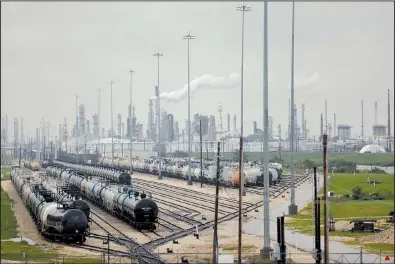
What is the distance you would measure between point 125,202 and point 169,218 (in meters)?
7.85

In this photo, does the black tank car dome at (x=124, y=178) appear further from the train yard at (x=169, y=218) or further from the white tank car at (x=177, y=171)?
the white tank car at (x=177, y=171)

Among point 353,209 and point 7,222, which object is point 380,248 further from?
point 7,222

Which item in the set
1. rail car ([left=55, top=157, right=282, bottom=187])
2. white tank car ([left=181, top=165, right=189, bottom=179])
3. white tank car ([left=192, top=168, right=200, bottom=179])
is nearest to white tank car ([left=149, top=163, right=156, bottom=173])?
rail car ([left=55, top=157, right=282, bottom=187])

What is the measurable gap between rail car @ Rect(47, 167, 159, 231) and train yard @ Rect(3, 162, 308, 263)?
70 cm

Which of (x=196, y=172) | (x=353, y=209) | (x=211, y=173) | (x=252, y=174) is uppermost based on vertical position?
(x=252, y=174)

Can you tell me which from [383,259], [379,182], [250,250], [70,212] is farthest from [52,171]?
[383,259]

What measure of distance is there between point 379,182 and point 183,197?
27945mm

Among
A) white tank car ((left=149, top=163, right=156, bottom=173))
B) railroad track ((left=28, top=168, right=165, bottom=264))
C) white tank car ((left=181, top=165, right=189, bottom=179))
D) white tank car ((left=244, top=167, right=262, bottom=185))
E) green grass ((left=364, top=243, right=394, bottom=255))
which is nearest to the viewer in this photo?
railroad track ((left=28, top=168, right=165, bottom=264))

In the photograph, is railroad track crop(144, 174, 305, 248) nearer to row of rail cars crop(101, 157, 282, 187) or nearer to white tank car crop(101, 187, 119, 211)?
white tank car crop(101, 187, 119, 211)

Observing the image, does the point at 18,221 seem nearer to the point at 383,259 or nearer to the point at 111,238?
the point at 111,238

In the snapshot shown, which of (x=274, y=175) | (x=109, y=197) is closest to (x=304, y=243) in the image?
(x=109, y=197)

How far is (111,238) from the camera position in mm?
42375

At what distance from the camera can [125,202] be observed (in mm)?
48250

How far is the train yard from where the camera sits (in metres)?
38.9
